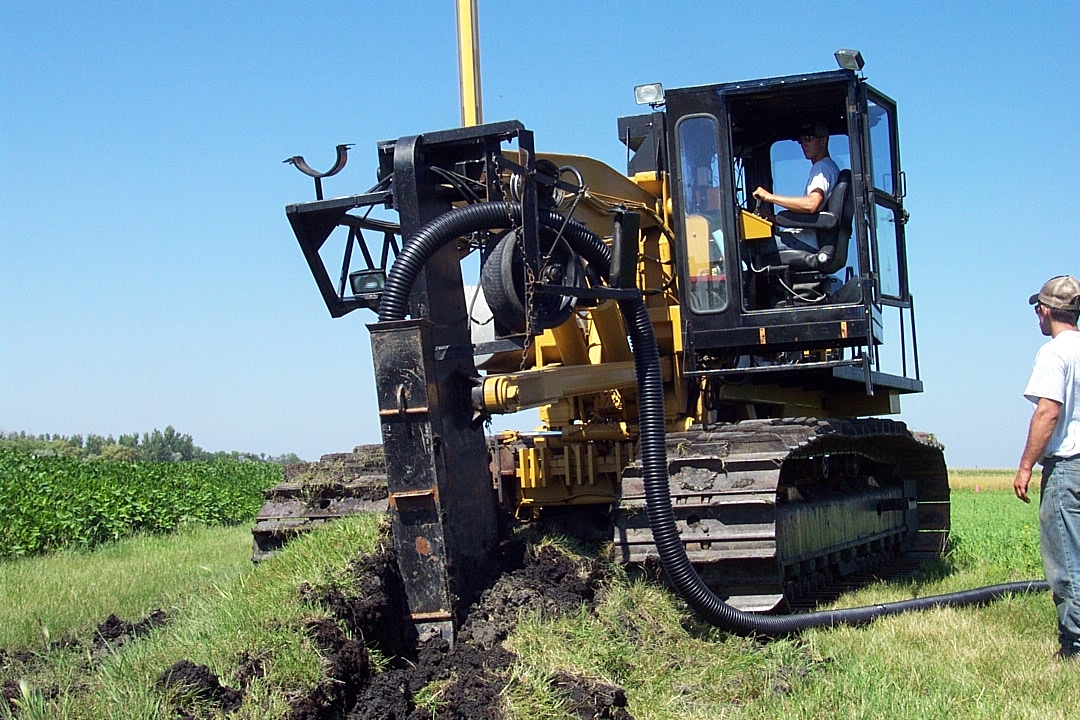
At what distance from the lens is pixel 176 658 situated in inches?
184

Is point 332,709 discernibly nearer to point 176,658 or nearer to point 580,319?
point 176,658

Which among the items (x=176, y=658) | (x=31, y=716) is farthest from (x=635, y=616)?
(x=31, y=716)

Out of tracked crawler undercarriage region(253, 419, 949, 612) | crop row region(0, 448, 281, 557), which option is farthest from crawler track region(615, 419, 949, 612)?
crop row region(0, 448, 281, 557)

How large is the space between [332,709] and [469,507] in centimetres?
162

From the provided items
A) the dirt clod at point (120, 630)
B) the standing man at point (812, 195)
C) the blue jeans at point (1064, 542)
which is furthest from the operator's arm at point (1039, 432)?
the dirt clod at point (120, 630)

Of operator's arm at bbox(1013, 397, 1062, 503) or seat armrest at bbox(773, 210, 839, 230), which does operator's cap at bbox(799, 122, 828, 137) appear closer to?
seat armrest at bbox(773, 210, 839, 230)

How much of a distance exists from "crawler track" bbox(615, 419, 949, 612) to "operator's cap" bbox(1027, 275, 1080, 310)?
149 centimetres

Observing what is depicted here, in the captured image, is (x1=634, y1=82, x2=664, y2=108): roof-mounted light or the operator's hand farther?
(x1=634, y1=82, x2=664, y2=108): roof-mounted light

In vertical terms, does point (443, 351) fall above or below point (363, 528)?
above

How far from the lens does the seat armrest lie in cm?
825

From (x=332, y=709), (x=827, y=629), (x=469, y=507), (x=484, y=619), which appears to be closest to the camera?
(x=332, y=709)

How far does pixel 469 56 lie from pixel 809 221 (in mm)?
2598

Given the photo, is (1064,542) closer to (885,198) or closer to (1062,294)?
(1062,294)

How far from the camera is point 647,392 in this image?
6477 mm
